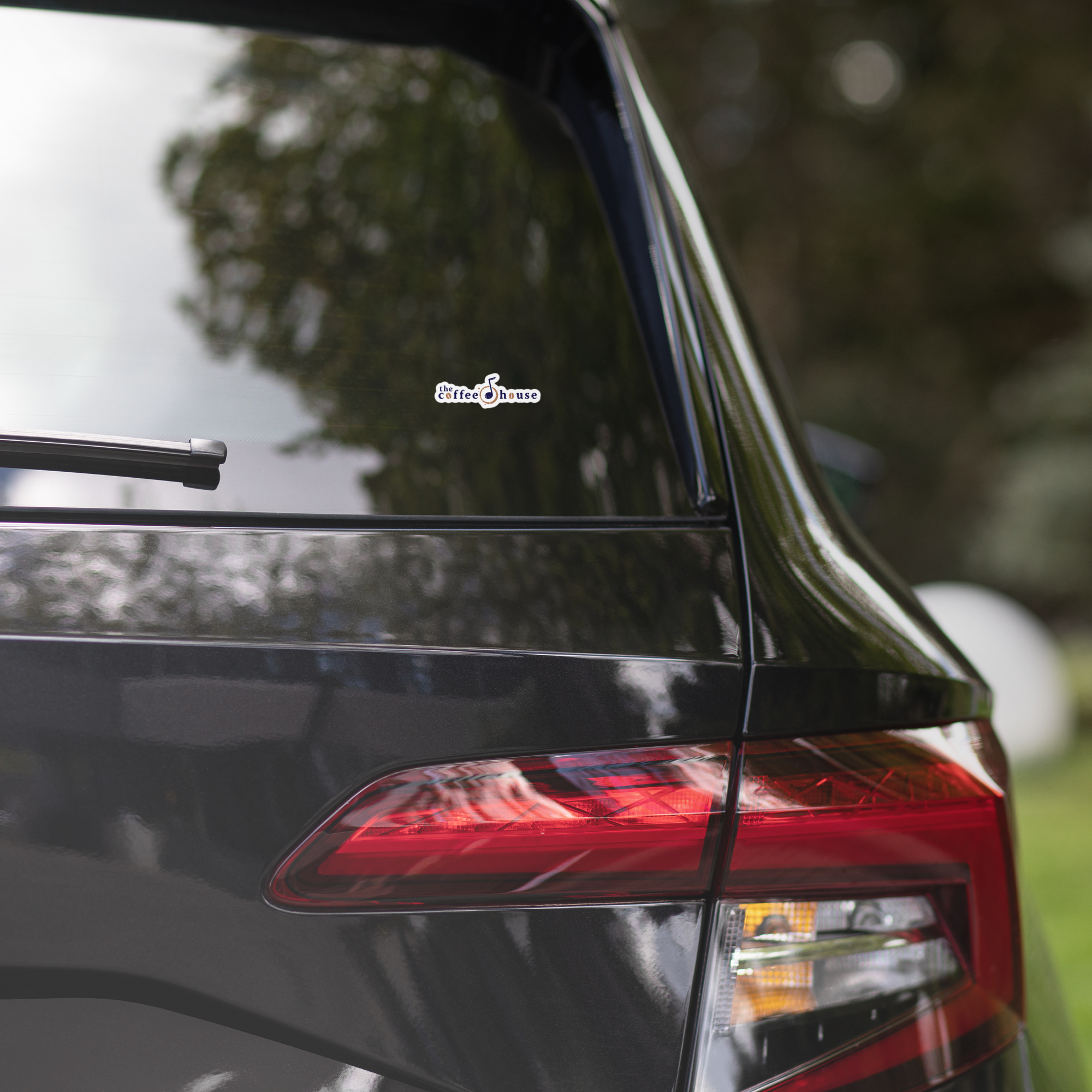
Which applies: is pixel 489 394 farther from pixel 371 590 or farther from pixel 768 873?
pixel 768 873

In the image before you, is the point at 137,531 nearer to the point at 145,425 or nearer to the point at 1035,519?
the point at 145,425

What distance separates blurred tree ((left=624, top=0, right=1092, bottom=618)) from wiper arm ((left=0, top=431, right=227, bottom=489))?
34.2 feet

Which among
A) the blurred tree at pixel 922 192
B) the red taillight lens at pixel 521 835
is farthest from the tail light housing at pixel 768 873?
the blurred tree at pixel 922 192

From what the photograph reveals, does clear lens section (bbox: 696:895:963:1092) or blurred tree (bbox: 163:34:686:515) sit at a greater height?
blurred tree (bbox: 163:34:686:515)

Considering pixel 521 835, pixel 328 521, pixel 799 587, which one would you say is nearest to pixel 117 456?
pixel 328 521

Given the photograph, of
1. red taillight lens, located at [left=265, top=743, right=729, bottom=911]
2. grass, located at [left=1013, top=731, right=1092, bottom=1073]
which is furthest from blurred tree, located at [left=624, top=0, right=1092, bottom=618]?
red taillight lens, located at [left=265, top=743, right=729, bottom=911]

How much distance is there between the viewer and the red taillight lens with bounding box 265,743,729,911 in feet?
2.90

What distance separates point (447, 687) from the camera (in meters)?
0.90

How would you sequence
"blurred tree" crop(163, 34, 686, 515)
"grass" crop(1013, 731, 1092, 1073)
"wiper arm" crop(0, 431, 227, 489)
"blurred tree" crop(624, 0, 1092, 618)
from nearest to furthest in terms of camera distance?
"wiper arm" crop(0, 431, 227, 489) < "blurred tree" crop(163, 34, 686, 515) < "grass" crop(1013, 731, 1092, 1073) < "blurred tree" crop(624, 0, 1092, 618)

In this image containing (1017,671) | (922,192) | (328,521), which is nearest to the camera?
(328,521)

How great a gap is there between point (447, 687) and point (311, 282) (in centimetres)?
54

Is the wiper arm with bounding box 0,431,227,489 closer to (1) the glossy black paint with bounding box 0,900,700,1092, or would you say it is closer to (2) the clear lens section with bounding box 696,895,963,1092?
(1) the glossy black paint with bounding box 0,900,700,1092

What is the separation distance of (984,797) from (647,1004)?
0.38 m

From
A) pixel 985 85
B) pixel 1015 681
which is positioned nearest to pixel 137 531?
pixel 1015 681
